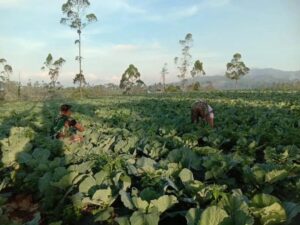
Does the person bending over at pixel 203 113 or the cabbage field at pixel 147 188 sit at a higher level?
the person bending over at pixel 203 113

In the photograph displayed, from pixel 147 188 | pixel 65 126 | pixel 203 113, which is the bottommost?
pixel 147 188

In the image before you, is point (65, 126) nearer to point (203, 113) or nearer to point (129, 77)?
point (203, 113)

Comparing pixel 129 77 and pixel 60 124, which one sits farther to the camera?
pixel 129 77

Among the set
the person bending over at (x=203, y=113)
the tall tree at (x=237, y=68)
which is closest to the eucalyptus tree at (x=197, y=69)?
the tall tree at (x=237, y=68)

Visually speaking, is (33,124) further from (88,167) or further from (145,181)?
(145,181)

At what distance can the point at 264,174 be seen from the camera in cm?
406

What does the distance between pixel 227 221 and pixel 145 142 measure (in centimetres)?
387

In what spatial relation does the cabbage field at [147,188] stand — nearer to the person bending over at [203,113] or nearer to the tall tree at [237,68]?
the person bending over at [203,113]

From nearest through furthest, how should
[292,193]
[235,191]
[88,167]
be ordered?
[235,191]
[292,193]
[88,167]

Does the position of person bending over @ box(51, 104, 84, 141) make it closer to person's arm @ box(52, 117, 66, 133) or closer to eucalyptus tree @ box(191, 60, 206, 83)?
person's arm @ box(52, 117, 66, 133)

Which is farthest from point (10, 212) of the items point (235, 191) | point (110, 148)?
point (235, 191)

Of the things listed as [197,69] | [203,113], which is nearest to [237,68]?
[197,69]

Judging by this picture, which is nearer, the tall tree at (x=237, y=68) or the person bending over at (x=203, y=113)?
the person bending over at (x=203, y=113)

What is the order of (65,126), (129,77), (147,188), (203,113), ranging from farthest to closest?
(129,77)
(203,113)
(65,126)
(147,188)
